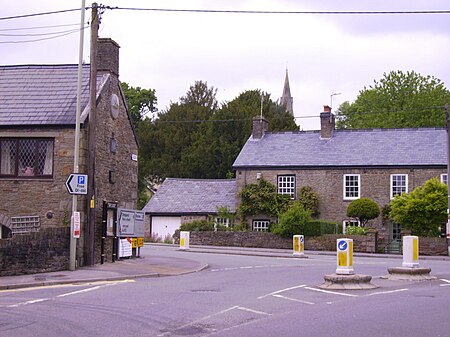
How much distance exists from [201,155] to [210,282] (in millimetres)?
47971

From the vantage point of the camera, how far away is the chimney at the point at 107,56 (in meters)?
25.9

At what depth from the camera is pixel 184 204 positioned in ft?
168

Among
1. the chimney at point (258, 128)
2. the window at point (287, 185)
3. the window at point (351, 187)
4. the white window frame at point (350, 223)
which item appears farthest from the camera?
the chimney at point (258, 128)

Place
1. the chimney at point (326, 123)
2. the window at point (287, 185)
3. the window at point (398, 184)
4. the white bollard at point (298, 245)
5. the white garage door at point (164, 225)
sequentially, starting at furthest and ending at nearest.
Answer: the white garage door at point (164, 225)
the chimney at point (326, 123)
the window at point (287, 185)
the window at point (398, 184)
the white bollard at point (298, 245)

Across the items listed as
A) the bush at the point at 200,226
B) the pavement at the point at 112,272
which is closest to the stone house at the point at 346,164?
the bush at the point at 200,226

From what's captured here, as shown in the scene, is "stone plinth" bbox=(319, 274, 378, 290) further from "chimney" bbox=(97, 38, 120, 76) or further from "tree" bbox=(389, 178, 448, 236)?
"tree" bbox=(389, 178, 448, 236)

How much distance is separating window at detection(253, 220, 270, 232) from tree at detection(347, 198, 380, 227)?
604cm

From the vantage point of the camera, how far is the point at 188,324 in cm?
1224

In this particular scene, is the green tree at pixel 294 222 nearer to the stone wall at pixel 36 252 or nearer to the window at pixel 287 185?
the window at pixel 287 185

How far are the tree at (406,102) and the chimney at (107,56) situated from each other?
40.0 metres

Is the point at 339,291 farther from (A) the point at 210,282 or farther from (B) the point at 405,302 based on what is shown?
(A) the point at 210,282

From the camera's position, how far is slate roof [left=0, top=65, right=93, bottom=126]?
79.2ft

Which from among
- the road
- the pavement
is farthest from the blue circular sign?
the pavement

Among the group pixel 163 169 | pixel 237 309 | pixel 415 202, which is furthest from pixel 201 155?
pixel 237 309
